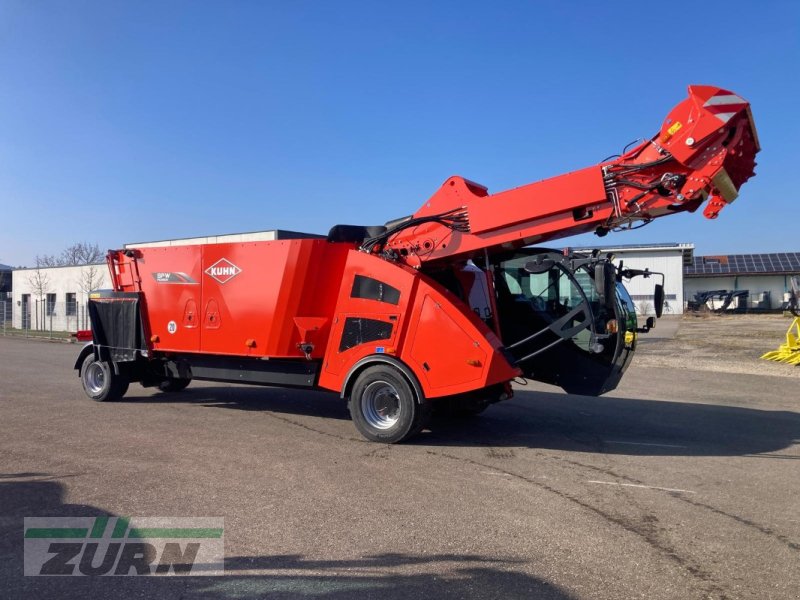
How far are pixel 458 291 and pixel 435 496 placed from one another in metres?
3.44

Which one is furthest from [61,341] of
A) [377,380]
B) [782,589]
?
[782,589]

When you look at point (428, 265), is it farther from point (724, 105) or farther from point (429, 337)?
point (724, 105)

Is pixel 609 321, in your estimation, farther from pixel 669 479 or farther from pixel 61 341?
pixel 61 341

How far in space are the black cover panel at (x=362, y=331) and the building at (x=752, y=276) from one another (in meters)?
53.3

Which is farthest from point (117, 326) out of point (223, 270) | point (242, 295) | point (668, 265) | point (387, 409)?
point (668, 265)

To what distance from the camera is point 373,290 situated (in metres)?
8.13

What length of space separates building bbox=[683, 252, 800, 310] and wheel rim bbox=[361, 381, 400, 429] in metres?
53.3

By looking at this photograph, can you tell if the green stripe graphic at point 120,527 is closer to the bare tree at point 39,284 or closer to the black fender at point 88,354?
the black fender at point 88,354

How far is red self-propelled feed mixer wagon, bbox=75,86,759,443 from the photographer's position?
6.70 m

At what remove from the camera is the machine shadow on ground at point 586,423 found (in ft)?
26.3

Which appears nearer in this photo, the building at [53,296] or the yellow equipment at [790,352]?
the yellow equipment at [790,352]

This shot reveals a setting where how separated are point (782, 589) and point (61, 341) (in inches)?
1293

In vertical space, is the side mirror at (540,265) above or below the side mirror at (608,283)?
above
